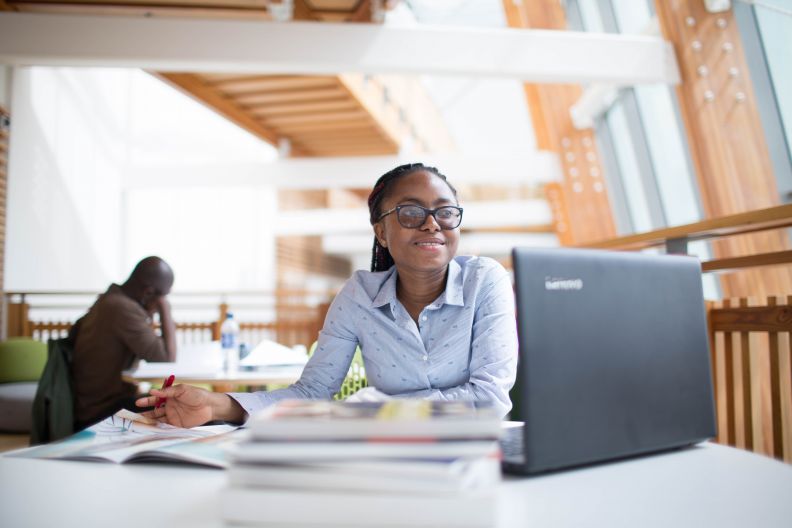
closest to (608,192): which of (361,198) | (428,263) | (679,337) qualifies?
(428,263)

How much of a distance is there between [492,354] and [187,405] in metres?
0.71

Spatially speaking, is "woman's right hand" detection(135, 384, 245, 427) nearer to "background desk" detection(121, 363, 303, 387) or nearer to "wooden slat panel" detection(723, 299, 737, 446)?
"background desk" detection(121, 363, 303, 387)

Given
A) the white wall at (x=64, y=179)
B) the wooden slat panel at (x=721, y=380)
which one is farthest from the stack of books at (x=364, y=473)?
the white wall at (x=64, y=179)

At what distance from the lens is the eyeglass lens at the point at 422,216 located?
1.76m

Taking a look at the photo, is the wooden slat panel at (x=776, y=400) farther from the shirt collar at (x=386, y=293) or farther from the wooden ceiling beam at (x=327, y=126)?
the wooden ceiling beam at (x=327, y=126)

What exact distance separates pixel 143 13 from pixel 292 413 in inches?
240

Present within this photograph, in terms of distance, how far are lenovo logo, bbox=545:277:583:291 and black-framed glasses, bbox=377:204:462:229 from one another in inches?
34.3

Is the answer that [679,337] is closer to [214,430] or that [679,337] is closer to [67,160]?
[214,430]

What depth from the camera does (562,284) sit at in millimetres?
890

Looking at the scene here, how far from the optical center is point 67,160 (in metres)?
7.92

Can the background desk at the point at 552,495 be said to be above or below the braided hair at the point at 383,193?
below

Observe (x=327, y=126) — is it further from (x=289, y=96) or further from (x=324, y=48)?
(x=324, y=48)

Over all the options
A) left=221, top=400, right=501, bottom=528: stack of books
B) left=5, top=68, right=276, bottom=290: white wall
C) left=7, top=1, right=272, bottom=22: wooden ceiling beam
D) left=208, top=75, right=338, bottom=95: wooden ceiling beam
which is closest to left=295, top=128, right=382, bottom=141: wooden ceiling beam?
left=5, top=68, right=276, bottom=290: white wall

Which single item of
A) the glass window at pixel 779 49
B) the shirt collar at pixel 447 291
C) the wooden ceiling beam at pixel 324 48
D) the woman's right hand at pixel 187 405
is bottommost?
the woman's right hand at pixel 187 405
